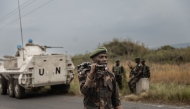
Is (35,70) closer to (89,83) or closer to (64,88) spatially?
(64,88)

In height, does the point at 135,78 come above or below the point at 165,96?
above

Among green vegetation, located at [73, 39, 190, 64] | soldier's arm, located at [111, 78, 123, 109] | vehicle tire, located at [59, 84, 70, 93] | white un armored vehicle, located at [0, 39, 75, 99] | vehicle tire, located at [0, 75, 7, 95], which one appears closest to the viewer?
soldier's arm, located at [111, 78, 123, 109]

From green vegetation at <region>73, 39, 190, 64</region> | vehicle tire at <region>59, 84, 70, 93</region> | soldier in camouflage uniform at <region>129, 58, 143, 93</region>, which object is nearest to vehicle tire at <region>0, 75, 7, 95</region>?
vehicle tire at <region>59, 84, 70, 93</region>

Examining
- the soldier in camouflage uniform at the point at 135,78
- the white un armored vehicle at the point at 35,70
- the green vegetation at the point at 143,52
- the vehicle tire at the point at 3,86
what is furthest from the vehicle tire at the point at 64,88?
the green vegetation at the point at 143,52

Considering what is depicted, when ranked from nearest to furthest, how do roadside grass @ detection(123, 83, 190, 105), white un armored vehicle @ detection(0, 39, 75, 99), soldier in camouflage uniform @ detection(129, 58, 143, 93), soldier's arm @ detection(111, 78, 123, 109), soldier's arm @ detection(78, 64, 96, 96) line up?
soldier's arm @ detection(78, 64, 96, 96) < soldier's arm @ detection(111, 78, 123, 109) < roadside grass @ detection(123, 83, 190, 105) < soldier in camouflage uniform @ detection(129, 58, 143, 93) < white un armored vehicle @ detection(0, 39, 75, 99)

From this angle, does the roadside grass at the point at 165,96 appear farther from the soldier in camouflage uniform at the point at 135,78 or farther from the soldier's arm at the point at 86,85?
the soldier's arm at the point at 86,85

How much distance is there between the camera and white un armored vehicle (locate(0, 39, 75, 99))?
515 inches

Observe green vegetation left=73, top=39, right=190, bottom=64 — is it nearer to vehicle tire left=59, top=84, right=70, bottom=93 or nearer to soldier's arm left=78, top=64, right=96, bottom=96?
vehicle tire left=59, top=84, right=70, bottom=93

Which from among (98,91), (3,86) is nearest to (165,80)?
(3,86)

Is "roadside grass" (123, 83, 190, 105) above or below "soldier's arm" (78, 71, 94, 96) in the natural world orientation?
below

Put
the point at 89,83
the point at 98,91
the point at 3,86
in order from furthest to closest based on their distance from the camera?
the point at 3,86 → the point at 98,91 → the point at 89,83

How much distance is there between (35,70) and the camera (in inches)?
517

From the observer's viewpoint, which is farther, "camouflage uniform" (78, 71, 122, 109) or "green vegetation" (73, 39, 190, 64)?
"green vegetation" (73, 39, 190, 64)

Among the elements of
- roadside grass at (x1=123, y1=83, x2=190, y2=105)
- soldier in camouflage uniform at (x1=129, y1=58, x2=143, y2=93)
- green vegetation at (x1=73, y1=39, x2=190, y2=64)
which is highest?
green vegetation at (x1=73, y1=39, x2=190, y2=64)
